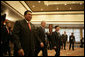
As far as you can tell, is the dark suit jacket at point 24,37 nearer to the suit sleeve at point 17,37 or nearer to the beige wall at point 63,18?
the suit sleeve at point 17,37

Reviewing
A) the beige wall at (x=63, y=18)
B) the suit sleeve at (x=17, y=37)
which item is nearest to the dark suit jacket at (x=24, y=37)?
the suit sleeve at (x=17, y=37)

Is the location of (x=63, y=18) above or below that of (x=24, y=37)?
below

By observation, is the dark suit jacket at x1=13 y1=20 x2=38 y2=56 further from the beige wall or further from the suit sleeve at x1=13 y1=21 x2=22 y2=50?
the beige wall

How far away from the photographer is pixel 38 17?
331 inches

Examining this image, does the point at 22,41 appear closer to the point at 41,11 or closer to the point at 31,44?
the point at 31,44

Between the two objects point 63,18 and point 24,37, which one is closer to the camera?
point 24,37

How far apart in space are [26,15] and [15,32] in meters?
0.39

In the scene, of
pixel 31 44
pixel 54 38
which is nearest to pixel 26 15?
pixel 31 44

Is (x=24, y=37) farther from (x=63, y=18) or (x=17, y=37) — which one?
(x=63, y=18)

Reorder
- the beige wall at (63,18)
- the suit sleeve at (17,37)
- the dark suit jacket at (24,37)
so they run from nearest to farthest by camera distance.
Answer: the suit sleeve at (17,37) < the dark suit jacket at (24,37) < the beige wall at (63,18)

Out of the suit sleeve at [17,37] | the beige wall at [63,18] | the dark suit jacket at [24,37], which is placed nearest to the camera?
the suit sleeve at [17,37]

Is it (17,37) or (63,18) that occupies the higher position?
(17,37)

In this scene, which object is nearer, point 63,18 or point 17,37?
point 17,37

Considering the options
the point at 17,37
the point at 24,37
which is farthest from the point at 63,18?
the point at 17,37
